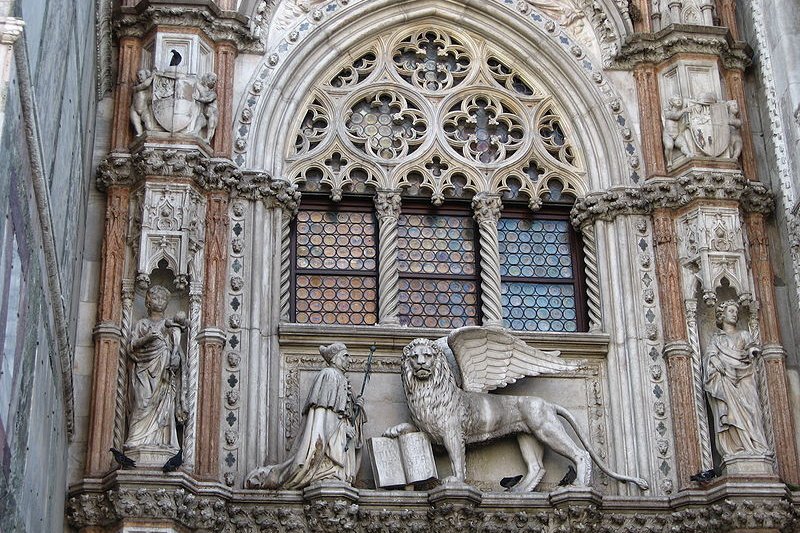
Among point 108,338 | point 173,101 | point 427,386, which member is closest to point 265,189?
point 173,101

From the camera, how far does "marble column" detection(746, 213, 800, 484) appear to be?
48.9 ft

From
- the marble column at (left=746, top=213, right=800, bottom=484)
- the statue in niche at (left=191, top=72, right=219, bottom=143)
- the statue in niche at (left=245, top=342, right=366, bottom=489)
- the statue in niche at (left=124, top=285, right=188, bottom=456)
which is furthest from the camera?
the statue in niche at (left=191, top=72, right=219, bottom=143)

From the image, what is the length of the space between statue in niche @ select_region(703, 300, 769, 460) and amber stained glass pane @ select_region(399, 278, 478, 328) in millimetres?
2698

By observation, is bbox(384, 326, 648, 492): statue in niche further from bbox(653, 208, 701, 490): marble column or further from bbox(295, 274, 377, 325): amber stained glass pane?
bbox(295, 274, 377, 325): amber stained glass pane

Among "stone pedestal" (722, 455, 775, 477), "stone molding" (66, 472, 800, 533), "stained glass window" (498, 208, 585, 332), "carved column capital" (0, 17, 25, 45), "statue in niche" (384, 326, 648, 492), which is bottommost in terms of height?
"stone molding" (66, 472, 800, 533)

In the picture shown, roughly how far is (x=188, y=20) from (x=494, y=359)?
202 inches

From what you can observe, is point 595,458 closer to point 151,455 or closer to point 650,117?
point 650,117

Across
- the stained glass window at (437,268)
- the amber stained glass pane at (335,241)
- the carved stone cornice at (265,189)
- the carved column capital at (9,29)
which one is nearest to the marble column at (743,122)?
the stained glass window at (437,268)

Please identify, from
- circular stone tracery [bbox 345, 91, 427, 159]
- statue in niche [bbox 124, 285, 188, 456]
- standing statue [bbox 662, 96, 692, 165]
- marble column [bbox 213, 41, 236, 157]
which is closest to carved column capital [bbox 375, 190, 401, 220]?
circular stone tracery [bbox 345, 91, 427, 159]

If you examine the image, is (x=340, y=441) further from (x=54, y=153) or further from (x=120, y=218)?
(x=54, y=153)

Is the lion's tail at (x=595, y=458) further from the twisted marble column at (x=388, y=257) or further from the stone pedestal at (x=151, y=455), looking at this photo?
the stone pedestal at (x=151, y=455)

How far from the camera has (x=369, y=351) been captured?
15.3 metres

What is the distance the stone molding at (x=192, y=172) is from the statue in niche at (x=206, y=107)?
0.35m

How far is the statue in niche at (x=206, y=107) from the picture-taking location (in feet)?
51.0
